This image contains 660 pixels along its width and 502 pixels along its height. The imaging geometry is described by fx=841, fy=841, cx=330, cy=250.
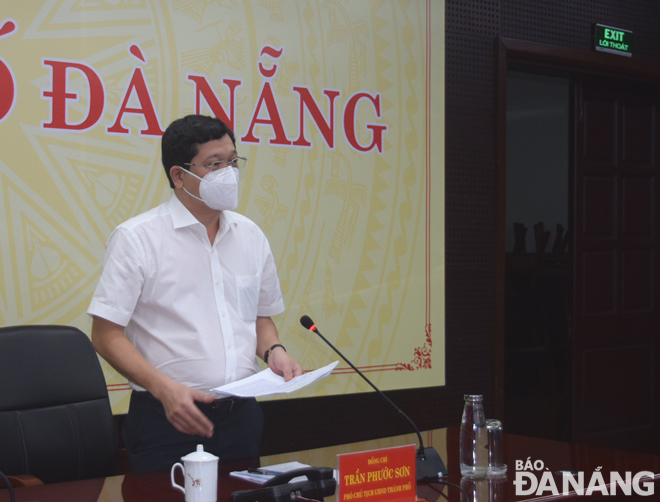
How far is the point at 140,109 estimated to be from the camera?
11.2ft

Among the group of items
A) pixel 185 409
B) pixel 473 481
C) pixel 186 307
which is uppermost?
pixel 186 307

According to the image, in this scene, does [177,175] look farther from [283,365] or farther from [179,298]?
[283,365]

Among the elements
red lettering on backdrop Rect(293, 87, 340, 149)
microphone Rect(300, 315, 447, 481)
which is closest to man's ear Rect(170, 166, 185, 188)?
microphone Rect(300, 315, 447, 481)

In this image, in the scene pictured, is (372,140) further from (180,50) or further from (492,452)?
(492,452)

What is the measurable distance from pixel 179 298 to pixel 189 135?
18.6 inches

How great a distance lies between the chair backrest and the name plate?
3.64 feet

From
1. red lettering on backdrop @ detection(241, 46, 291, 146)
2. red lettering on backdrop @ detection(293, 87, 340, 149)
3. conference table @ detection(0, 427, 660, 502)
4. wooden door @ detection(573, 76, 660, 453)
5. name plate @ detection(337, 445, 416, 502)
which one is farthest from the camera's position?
wooden door @ detection(573, 76, 660, 453)

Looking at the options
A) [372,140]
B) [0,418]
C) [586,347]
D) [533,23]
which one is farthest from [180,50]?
[586,347]

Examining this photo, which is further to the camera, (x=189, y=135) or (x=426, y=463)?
(x=189, y=135)

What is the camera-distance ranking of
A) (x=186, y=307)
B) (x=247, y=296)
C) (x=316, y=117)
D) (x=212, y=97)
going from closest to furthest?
(x=186, y=307), (x=247, y=296), (x=212, y=97), (x=316, y=117)

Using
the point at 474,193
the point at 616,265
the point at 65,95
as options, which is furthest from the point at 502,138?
the point at 65,95

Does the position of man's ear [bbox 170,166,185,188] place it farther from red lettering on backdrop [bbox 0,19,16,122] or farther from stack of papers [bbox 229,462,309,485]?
red lettering on backdrop [bbox 0,19,16,122]

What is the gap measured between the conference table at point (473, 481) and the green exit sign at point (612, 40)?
3079 millimetres

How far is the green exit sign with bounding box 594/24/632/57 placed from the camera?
4.81 meters
